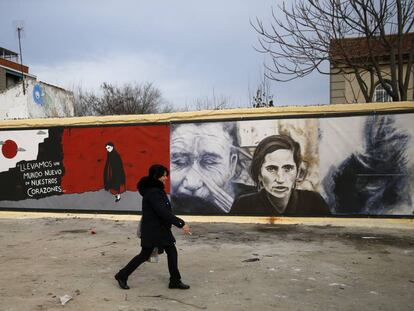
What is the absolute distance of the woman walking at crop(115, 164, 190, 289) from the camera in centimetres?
525

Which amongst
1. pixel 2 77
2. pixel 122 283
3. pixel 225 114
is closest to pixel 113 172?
pixel 225 114

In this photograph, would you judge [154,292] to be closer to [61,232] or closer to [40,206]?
[61,232]

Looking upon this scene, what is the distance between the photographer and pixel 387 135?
9539 mm

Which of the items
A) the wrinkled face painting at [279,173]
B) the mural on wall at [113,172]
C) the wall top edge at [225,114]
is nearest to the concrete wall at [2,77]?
the wall top edge at [225,114]

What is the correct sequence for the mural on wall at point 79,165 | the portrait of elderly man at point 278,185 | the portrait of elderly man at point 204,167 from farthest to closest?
1. the mural on wall at point 79,165
2. the portrait of elderly man at point 204,167
3. the portrait of elderly man at point 278,185

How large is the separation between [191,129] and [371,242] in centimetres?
483

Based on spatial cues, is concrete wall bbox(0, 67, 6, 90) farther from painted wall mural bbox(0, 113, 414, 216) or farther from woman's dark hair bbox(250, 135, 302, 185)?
woman's dark hair bbox(250, 135, 302, 185)

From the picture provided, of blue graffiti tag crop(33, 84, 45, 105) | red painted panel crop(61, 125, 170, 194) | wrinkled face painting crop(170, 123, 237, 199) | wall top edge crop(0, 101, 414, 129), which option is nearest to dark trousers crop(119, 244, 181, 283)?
wrinkled face painting crop(170, 123, 237, 199)

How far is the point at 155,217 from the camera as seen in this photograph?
534 centimetres

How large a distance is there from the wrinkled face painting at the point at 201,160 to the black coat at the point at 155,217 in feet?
17.1

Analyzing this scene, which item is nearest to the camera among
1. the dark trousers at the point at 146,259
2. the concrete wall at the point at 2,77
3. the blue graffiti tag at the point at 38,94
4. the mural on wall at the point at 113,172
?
the dark trousers at the point at 146,259

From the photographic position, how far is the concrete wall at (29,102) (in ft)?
70.7

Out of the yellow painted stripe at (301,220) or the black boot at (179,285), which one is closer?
the black boot at (179,285)

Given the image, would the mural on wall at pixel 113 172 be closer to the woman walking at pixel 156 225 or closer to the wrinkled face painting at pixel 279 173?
the wrinkled face painting at pixel 279 173
